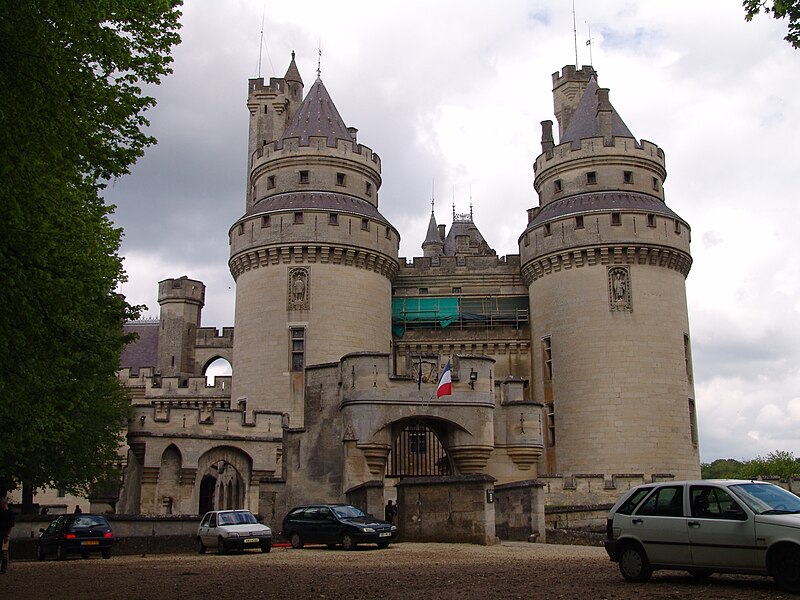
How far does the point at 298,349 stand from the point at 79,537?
1711 centimetres

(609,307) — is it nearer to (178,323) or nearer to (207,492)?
(207,492)

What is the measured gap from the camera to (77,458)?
3092 centimetres

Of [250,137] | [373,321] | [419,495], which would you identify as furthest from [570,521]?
[250,137]

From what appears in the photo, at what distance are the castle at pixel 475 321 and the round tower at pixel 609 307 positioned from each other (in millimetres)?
82

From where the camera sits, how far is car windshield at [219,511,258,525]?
21641 millimetres

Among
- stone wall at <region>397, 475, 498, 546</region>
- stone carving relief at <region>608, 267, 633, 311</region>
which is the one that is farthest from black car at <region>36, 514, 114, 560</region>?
stone carving relief at <region>608, 267, 633, 311</region>

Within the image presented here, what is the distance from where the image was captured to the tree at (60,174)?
1170 centimetres

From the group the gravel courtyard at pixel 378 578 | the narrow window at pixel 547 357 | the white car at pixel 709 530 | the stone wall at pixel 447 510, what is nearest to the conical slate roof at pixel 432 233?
the narrow window at pixel 547 357

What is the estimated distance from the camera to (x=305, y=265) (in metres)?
38.7

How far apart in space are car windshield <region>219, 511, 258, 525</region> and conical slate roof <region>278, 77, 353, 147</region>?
73.9 ft

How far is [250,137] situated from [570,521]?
102ft

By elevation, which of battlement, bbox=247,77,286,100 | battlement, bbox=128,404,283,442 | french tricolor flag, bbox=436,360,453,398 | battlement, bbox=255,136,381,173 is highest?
battlement, bbox=247,77,286,100

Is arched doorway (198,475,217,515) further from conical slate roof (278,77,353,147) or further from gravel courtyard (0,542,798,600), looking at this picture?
gravel courtyard (0,542,798,600)

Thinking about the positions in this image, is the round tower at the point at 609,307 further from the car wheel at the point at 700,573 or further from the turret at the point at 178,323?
the car wheel at the point at 700,573
